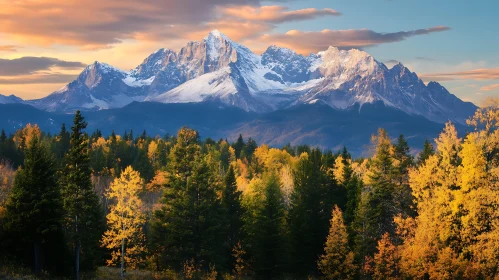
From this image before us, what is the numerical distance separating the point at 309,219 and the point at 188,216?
767 inches

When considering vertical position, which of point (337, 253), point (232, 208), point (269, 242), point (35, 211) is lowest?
point (337, 253)

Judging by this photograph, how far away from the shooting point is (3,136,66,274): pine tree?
52.2m

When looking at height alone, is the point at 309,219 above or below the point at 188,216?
below

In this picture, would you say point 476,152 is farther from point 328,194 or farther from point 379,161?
point 328,194

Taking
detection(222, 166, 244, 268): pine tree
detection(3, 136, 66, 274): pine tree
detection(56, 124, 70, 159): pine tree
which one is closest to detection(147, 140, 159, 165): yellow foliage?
detection(56, 124, 70, 159): pine tree

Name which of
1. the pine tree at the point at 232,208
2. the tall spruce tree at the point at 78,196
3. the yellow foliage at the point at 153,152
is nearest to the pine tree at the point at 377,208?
the pine tree at the point at 232,208

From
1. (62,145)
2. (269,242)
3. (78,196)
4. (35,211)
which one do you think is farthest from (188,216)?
(62,145)

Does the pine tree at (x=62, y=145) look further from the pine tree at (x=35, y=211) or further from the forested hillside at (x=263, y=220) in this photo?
the pine tree at (x=35, y=211)

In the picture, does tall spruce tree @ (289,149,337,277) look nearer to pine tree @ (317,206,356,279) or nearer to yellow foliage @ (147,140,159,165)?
pine tree @ (317,206,356,279)

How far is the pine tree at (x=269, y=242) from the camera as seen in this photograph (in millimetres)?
70625

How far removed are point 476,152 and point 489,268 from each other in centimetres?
1081

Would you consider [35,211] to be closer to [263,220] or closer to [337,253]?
[263,220]

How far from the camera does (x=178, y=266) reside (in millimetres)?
65500

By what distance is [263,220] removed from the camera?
7138 centimetres
